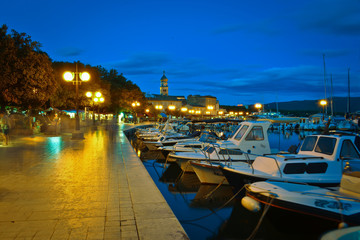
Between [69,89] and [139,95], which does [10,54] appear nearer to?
[69,89]

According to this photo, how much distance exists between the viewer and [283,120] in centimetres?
1574

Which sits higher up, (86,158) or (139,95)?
(139,95)

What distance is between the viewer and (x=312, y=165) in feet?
30.8

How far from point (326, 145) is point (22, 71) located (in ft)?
69.2

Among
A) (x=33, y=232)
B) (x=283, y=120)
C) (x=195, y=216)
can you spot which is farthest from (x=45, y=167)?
(x=283, y=120)


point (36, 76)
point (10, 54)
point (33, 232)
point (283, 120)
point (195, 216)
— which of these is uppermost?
point (10, 54)

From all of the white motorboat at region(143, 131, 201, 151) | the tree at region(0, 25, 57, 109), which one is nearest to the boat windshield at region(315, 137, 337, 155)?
the white motorboat at region(143, 131, 201, 151)

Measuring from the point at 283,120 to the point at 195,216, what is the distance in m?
9.08

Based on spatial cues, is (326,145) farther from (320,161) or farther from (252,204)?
(252,204)

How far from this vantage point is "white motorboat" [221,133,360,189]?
9.22 metres

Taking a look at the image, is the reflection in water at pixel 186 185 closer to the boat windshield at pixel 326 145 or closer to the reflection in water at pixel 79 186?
the reflection in water at pixel 79 186

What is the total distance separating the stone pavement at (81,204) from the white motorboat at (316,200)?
96.2 inches

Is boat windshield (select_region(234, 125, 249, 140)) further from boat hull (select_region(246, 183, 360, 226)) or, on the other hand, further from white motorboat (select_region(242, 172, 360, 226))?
boat hull (select_region(246, 183, 360, 226))

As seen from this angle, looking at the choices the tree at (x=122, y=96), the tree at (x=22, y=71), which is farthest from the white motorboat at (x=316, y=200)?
the tree at (x=122, y=96)
